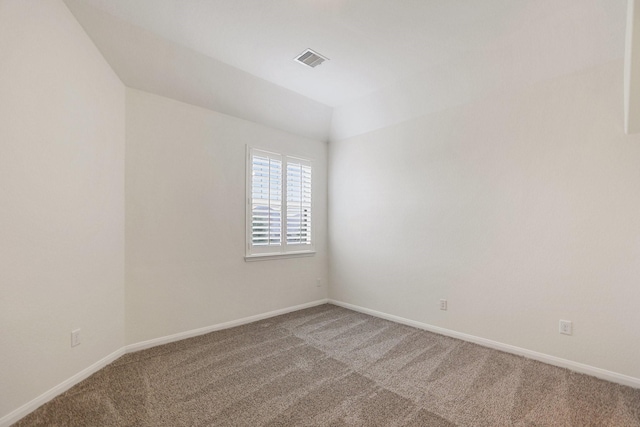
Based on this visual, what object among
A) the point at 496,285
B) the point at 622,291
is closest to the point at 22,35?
the point at 496,285

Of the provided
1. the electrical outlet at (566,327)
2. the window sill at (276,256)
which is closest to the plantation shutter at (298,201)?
the window sill at (276,256)

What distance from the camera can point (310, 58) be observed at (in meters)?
2.92

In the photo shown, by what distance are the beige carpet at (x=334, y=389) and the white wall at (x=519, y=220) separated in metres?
0.40

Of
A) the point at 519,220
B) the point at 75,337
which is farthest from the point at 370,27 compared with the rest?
the point at 75,337

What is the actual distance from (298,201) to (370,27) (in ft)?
7.87

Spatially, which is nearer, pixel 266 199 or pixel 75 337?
pixel 75 337

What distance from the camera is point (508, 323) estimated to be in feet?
9.43

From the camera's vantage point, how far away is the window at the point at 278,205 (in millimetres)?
3773

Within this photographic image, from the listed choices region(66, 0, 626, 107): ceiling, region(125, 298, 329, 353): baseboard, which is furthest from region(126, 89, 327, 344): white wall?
region(66, 0, 626, 107): ceiling

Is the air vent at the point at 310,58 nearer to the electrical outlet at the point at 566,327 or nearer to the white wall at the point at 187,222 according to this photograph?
the white wall at the point at 187,222

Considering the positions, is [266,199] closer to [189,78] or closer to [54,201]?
[189,78]

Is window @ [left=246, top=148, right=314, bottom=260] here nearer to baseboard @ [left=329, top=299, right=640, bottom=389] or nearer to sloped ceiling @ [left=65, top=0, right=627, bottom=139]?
sloped ceiling @ [left=65, top=0, right=627, bottom=139]

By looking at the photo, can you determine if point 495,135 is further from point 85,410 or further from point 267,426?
point 85,410

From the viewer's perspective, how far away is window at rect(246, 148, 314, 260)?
3.77 meters
